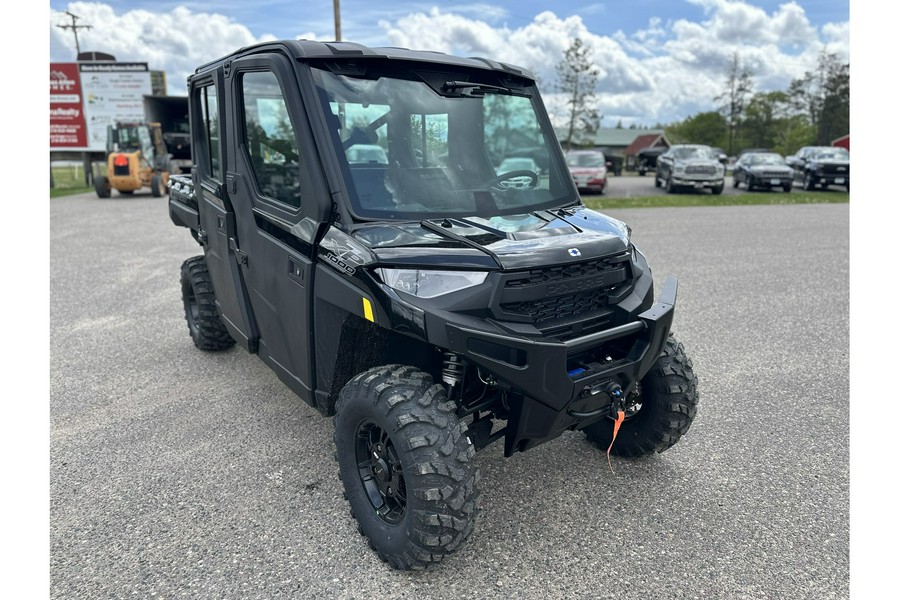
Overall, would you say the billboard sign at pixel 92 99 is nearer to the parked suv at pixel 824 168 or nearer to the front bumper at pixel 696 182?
the front bumper at pixel 696 182

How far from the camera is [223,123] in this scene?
11.8ft

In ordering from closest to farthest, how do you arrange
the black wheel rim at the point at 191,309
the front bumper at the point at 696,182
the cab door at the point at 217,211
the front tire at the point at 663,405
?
the front tire at the point at 663,405 → the cab door at the point at 217,211 → the black wheel rim at the point at 191,309 → the front bumper at the point at 696,182

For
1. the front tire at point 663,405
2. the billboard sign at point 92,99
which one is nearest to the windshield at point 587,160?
the billboard sign at point 92,99

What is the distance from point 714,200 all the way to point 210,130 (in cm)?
1755

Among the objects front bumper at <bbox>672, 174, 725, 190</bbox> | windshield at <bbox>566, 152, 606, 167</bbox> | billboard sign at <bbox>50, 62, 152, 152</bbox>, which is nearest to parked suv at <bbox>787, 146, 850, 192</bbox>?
front bumper at <bbox>672, 174, 725, 190</bbox>

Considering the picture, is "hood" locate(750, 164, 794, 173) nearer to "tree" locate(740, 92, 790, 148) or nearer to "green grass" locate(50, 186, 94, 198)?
"green grass" locate(50, 186, 94, 198)

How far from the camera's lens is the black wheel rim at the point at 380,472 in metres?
2.72

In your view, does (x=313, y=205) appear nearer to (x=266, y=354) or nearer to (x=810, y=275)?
(x=266, y=354)

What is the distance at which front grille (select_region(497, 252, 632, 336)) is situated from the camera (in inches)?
99.9

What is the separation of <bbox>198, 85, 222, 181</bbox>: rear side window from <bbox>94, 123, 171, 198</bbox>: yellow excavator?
16.4 meters

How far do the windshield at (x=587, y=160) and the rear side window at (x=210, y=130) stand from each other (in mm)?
18052

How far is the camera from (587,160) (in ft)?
70.5

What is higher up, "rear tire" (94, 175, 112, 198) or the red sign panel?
the red sign panel

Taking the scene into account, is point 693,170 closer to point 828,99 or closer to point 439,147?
point 439,147
